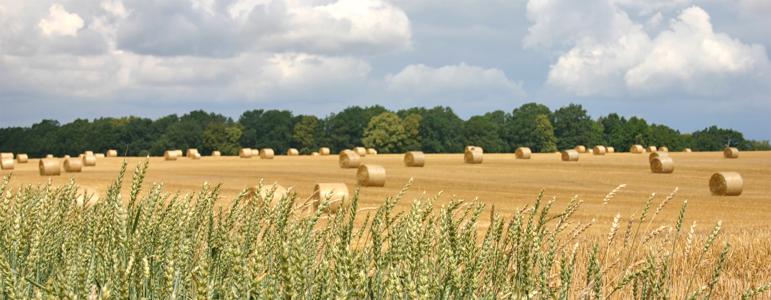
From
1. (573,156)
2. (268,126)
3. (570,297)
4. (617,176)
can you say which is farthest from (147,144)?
(570,297)

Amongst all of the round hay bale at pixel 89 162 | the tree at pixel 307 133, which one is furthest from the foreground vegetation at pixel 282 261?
the tree at pixel 307 133

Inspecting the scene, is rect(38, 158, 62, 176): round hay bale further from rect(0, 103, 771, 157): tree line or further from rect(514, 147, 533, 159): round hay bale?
rect(0, 103, 771, 157): tree line

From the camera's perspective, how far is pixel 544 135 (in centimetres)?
10231

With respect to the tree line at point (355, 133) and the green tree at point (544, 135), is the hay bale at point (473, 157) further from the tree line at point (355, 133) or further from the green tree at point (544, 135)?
the green tree at point (544, 135)

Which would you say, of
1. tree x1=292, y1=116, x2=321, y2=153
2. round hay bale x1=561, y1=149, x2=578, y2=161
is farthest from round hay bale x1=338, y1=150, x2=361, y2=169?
tree x1=292, y1=116, x2=321, y2=153

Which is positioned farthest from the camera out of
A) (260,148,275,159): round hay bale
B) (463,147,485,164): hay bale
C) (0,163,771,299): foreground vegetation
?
(260,148,275,159): round hay bale

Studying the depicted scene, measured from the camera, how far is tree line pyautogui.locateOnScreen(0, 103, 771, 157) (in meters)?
89.7

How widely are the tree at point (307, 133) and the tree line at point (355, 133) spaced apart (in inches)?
4.8

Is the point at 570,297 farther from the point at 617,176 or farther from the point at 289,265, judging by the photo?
the point at 617,176

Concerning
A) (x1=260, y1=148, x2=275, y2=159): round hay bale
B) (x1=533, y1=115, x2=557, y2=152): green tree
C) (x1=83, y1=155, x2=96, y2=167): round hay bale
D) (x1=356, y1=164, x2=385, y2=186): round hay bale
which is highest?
(x1=533, y1=115, x2=557, y2=152): green tree

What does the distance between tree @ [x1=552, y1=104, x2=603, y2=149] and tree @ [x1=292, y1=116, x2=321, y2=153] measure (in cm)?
3333

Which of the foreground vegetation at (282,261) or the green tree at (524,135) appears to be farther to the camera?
the green tree at (524,135)

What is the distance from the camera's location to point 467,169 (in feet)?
136

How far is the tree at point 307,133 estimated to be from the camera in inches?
3740
